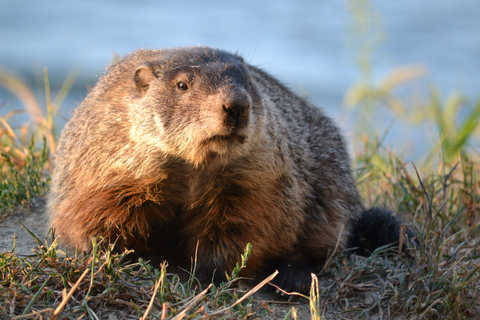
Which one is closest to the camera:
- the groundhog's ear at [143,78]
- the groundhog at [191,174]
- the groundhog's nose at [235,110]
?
the groundhog's nose at [235,110]

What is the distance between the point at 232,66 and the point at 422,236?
171 cm

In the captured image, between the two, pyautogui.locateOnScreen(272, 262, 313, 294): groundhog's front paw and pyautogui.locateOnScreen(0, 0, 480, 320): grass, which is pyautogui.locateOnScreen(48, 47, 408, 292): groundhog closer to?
pyautogui.locateOnScreen(272, 262, 313, 294): groundhog's front paw

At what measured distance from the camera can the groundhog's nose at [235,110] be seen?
11.1 ft

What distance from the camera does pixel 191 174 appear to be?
12.8ft

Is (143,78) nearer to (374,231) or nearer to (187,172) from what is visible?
(187,172)

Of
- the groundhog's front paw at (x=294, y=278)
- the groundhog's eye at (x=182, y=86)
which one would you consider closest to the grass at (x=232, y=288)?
the groundhog's front paw at (x=294, y=278)

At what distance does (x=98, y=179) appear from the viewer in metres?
3.99

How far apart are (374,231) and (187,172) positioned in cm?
179

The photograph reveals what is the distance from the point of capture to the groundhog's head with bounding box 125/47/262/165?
11.3ft

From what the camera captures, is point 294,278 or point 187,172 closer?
point 187,172

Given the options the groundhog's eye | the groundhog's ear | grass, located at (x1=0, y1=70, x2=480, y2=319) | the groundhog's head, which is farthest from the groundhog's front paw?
the groundhog's ear

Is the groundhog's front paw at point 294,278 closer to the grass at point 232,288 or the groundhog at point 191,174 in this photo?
the groundhog at point 191,174

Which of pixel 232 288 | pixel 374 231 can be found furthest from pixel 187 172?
pixel 374 231

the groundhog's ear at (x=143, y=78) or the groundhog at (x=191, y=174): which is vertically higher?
the groundhog's ear at (x=143, y=78)
